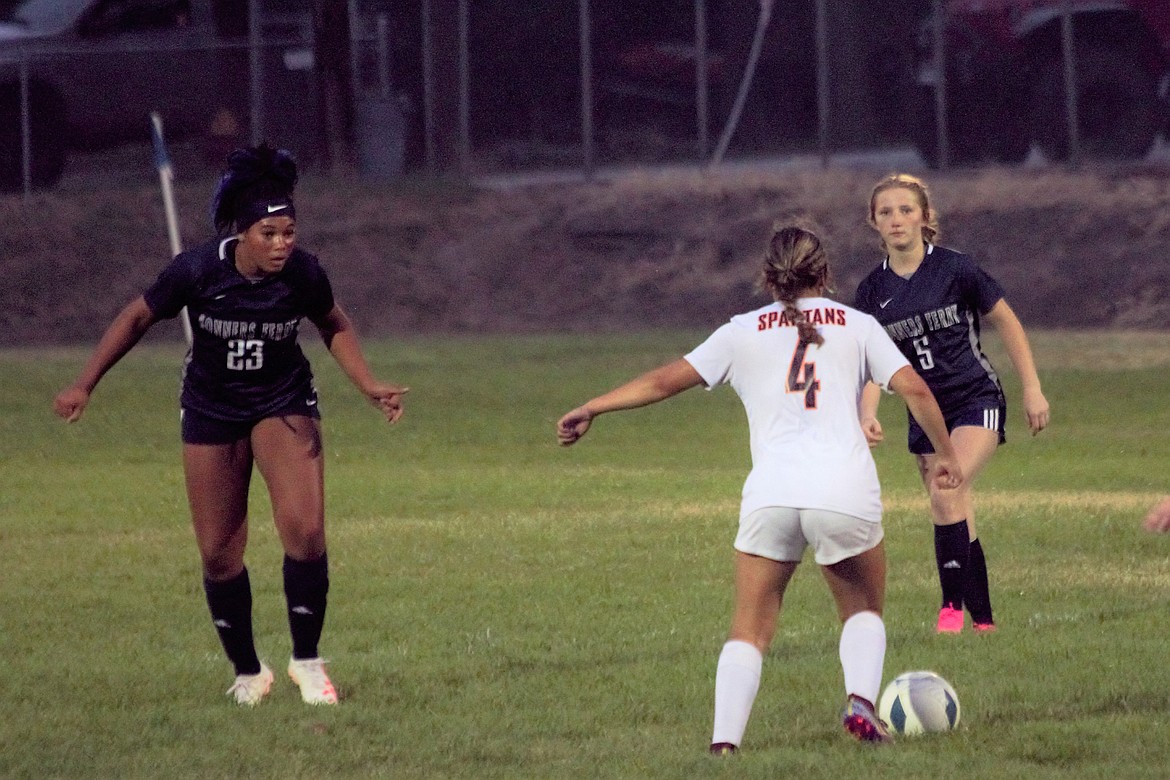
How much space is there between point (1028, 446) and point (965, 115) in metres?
12.4

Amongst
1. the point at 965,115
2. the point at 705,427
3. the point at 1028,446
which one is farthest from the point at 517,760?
the point at 965,115

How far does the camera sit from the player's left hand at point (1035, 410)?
8205mm

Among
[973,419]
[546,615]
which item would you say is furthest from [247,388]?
[973,419]

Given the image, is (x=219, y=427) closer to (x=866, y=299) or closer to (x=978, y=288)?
(x=866, y=299)

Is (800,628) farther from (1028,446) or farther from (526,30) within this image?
(526,30)

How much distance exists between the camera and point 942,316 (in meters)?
8.45

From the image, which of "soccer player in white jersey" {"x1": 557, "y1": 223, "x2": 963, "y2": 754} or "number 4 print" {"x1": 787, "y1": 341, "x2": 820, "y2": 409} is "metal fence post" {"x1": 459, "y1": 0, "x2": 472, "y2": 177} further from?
"number 4 print" {"x1": 787, "y1": 341, "x2": 820, "y2": 409}

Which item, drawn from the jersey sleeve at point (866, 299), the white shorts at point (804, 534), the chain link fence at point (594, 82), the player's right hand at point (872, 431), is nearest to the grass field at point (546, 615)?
the white shorts at point (804, 534)

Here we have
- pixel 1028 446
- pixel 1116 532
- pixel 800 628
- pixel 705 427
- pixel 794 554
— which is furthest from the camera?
pixel 705 427

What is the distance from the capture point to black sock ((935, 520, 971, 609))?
835 centimetres

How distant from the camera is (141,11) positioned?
92.2 ft

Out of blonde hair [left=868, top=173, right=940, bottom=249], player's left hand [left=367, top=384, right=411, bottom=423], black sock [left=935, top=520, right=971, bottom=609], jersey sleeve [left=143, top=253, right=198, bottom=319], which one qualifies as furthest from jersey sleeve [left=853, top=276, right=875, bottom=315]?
jersey sleeve [left=143, top=253, right=198, bottom=319]

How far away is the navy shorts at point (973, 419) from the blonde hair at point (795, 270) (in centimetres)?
240

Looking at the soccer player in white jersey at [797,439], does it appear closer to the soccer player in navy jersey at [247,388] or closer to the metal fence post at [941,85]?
the soccer player in navy jersey at [247,388]
